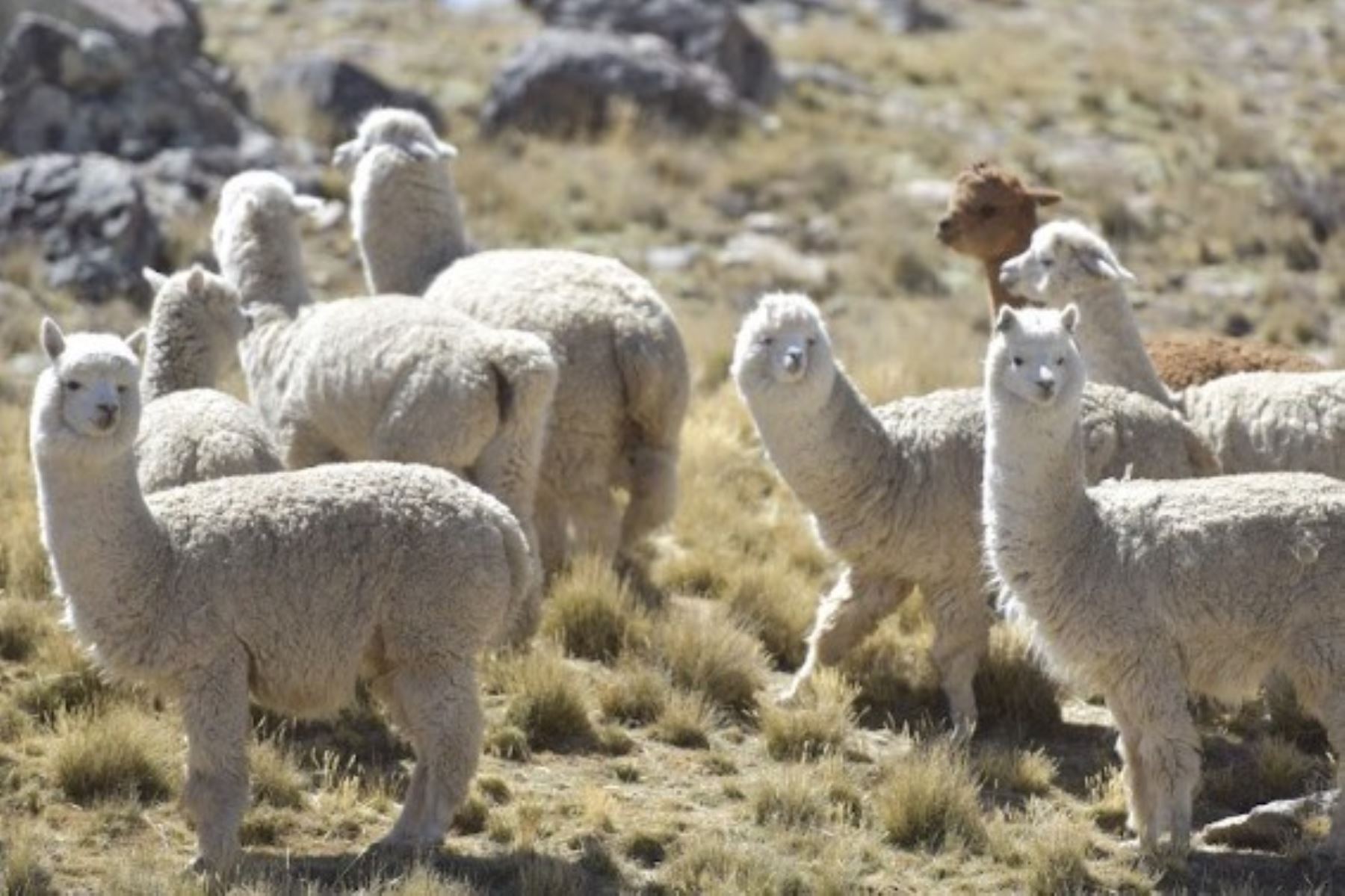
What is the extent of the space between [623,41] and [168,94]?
473cm

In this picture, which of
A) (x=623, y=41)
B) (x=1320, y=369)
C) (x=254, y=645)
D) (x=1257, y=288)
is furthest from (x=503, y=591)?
(x=623, y=41)

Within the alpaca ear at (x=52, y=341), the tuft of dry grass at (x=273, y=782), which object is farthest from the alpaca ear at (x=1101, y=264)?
the alpaca ear at (x=52, y=341)

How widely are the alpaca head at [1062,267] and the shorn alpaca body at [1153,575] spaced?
2338 millimetres

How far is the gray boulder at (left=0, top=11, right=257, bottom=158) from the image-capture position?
59.2ft

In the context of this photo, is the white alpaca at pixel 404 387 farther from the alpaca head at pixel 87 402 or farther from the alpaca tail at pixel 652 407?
the alpaca head at pixel 87 402

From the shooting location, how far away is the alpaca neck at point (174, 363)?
31.7ft

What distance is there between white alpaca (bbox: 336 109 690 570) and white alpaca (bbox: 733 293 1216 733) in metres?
1.16

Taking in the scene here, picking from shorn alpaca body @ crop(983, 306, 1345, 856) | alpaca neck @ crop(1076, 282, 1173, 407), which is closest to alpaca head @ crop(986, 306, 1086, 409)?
shorn alpaca body @ crop(983, 306, 1345, 856)

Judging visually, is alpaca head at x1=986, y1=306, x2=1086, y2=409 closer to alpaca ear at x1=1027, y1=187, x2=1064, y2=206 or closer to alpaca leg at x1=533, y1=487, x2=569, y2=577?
alpaca leg at x1=533, y1=487, x2=569, y2=577

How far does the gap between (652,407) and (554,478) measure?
1.81ft

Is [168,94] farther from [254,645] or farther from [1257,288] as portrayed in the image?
[254,645]

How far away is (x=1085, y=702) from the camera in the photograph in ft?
32.5

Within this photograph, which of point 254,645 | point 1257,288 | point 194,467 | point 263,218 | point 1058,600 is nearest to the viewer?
point 254,645

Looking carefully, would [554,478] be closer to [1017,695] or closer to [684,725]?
[684,725]
